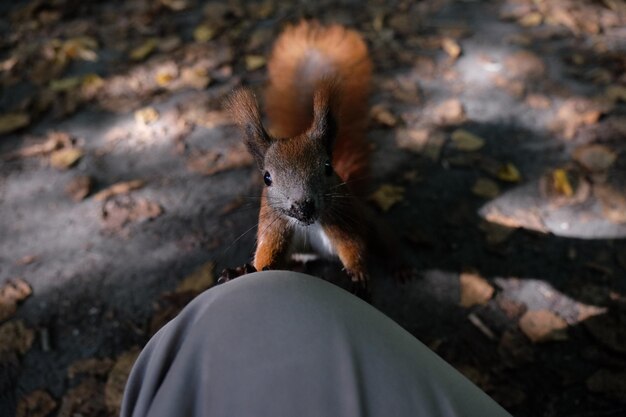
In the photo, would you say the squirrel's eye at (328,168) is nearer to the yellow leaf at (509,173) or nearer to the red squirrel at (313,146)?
the red squirrel at (313,146)

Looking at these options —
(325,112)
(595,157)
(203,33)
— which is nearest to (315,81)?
(325,112)

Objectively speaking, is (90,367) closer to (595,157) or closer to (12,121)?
(12,121)

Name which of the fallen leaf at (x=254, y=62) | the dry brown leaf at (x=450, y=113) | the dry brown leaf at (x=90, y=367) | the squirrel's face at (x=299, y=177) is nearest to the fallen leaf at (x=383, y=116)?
the dry brown leaf at (x=450, y=113)

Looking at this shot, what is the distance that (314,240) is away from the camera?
4.43 feet

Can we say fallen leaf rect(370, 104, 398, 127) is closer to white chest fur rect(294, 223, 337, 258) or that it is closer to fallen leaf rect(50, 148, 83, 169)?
white chest fur rect(294, 223, 337, 258)

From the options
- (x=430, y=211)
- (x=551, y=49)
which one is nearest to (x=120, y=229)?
(x=430, y=211)

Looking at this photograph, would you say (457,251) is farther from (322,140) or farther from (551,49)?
(551,49)

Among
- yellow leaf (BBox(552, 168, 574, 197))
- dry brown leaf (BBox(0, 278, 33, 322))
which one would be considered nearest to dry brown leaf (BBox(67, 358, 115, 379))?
dry brown leaf (BBox(0, 278, 33, 322))

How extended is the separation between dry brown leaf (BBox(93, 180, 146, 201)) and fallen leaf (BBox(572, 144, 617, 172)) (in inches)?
57.3

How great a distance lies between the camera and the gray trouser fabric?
696mm

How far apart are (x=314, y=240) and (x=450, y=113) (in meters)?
0.91

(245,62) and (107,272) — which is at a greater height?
(245,62)

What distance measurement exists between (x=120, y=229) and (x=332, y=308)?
1.10 metres

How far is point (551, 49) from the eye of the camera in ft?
7.04
